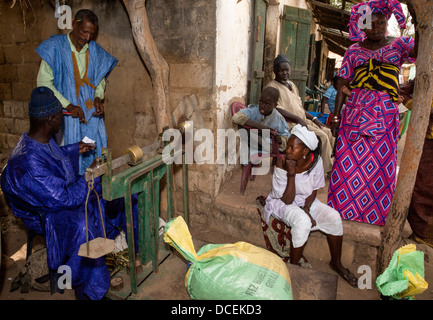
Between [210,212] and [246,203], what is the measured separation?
0.46 m

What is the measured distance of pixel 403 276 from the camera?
1.72 metres

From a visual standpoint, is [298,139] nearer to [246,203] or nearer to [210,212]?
[246,203]

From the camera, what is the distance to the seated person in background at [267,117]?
346 cm

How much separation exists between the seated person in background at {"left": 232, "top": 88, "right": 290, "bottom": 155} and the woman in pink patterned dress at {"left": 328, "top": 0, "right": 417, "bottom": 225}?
73cm

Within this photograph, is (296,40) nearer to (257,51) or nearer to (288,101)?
(257,51)

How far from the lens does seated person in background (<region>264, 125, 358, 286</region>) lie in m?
2.50

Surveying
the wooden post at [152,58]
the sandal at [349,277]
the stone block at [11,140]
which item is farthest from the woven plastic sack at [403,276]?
the stone block at [11,140]

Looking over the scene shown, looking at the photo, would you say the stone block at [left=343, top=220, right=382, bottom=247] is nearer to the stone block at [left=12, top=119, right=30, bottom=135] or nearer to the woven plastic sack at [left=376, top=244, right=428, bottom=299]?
the woven plastic sack at [left=376, top=244, right=428, bottom=299]

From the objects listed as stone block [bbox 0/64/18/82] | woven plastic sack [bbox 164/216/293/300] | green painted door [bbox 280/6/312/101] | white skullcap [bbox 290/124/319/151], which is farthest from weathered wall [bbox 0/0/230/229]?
green painted door [bbox 280/6/312/101]

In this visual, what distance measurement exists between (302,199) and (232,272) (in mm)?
1312

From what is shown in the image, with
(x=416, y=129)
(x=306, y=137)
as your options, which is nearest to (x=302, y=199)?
(x=306, y=137)

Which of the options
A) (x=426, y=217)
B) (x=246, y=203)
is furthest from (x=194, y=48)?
(x=426, y=217)

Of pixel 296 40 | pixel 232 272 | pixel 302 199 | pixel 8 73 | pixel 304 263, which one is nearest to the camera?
pixel 232 272

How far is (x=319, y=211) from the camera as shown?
2686 mm
